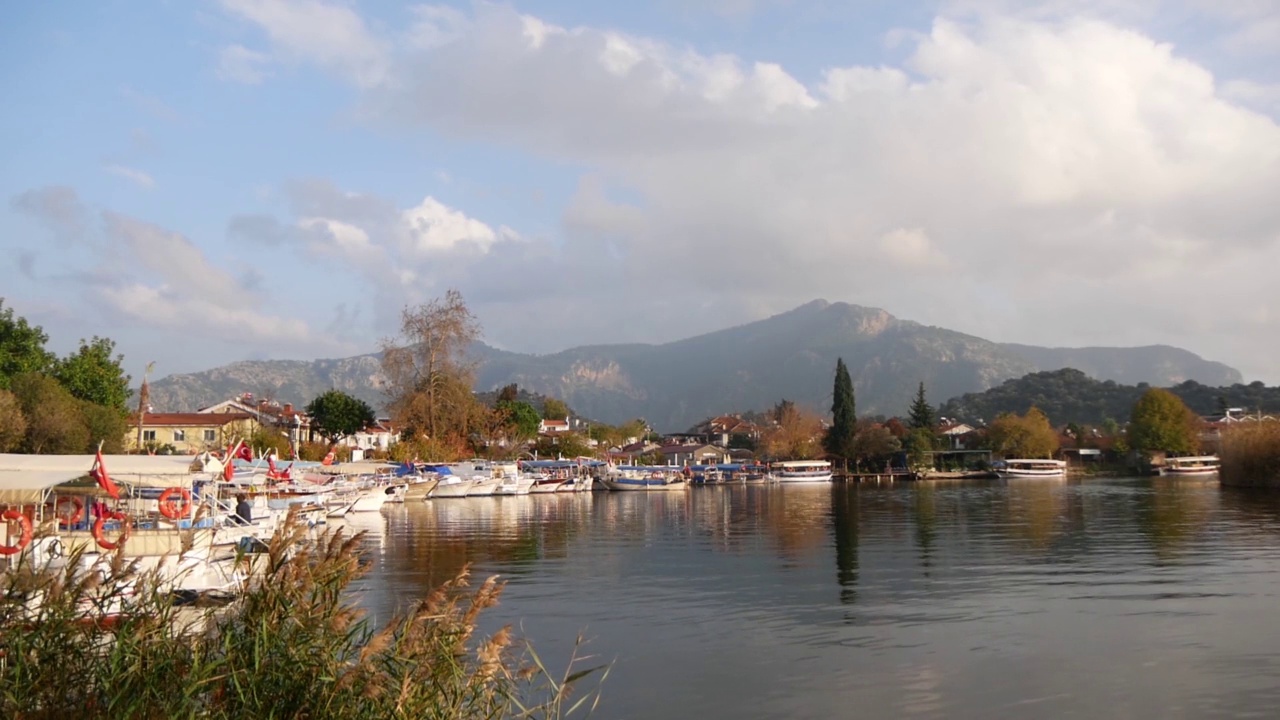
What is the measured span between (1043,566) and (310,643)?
27230 mm

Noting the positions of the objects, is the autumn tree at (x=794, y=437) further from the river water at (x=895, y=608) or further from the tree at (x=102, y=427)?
the tree at (x=102, y=427)

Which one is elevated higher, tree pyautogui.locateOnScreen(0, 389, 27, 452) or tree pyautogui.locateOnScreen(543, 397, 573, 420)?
tree pyautogui.locateOnScreen(543, 397, 573, 420)

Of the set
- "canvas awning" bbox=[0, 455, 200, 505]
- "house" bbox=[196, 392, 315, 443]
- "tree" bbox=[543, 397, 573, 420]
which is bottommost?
"canvas awning" bbox=[0, 455, 200, 505]

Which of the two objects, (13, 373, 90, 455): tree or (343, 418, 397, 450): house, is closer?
(13, 373, 90, 455): tree

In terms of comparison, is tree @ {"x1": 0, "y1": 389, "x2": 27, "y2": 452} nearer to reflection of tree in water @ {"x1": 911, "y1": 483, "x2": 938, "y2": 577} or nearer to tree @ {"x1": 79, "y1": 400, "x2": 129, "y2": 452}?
tree @ {"x1": 79, "y1": 400, "x2": 129, "y2": 452}

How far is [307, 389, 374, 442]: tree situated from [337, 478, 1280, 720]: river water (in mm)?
43096

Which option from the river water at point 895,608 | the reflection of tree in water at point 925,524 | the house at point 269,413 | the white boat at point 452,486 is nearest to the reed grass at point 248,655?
the river water at point 895,608

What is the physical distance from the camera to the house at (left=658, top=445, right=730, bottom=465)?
5748 inches

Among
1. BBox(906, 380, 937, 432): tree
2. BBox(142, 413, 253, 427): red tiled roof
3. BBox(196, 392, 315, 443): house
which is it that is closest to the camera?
BBox(142, 413, 253, 427): red tiled roof

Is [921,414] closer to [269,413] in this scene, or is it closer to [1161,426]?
[1161,426]

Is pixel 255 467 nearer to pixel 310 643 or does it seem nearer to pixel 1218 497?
pixel 310 643

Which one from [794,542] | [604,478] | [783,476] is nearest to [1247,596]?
[794,542]

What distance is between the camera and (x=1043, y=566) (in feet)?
98.6

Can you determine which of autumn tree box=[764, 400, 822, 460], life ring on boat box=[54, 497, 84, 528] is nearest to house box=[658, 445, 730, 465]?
autumn tree box=[764, 400, 822, 460]
